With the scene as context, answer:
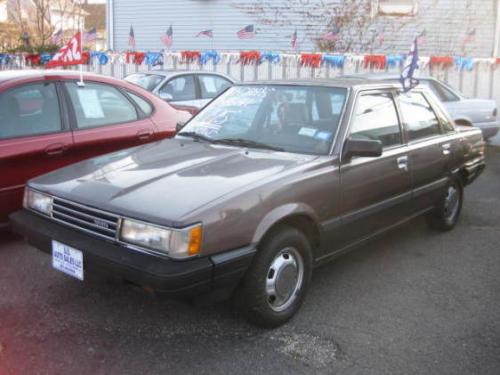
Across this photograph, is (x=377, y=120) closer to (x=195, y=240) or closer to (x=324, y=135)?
(x=324, y=135)

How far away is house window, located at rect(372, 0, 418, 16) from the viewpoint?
15.3 meters

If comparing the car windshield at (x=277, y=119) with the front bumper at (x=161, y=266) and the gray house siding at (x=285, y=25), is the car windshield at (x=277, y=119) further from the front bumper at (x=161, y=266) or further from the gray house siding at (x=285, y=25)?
the gray house siding at (x=285, y=25)

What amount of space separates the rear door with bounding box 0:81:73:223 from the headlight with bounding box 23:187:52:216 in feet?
2.93

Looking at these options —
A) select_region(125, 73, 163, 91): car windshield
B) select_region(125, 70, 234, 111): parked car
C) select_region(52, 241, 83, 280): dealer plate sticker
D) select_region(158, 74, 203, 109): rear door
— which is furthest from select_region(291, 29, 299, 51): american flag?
select_region(52, 241, 83, 280): dealer plate sticker

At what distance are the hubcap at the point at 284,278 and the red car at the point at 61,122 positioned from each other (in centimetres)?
240

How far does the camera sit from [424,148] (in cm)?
494

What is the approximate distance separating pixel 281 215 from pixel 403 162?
1629 mm

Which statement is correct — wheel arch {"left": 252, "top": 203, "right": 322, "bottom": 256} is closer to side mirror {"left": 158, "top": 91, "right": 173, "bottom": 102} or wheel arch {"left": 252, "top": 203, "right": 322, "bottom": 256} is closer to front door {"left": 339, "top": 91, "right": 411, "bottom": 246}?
front door {"left": 339, "top": 91, "right": 411, "bottom": 246}

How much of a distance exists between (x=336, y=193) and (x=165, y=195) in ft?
4.09

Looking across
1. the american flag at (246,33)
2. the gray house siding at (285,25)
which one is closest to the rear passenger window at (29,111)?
the american flag at (246,33)

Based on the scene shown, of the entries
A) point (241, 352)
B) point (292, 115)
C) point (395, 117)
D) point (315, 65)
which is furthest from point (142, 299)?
point (315, 65)

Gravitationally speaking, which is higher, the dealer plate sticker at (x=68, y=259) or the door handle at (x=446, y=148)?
the door handle at (x=446, y=148)

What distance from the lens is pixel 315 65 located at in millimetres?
12547

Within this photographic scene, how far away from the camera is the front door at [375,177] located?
407 centimetres
